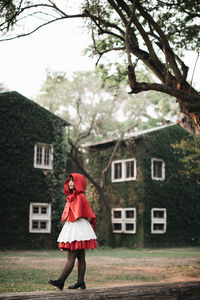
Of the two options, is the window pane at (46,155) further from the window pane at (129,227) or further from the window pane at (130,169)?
the window pane at (129,227)

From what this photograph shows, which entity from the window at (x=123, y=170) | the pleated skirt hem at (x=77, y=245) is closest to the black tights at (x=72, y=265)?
the pleated skirt hem at (x=77, y=245)

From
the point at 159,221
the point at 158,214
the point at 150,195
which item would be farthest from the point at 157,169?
the point at 159,221

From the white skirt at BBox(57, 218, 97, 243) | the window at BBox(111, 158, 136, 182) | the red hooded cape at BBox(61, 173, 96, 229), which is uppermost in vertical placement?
the window at BBox(111, 158, 136, 182)

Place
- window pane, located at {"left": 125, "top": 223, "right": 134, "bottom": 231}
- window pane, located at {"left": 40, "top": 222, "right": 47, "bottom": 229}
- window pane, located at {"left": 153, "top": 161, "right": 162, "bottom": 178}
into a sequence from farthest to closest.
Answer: window pane, located at {"left": 153, "top": 161, "right": 162, "bottom": 178}, window pane, located at {"left": 125, "top": 223, "right": 134, "bottom": 231}, window pane, located at {"left": 40, "top": 222, "right": 47, "bottom": 229}

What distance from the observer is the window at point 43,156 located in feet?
70.3

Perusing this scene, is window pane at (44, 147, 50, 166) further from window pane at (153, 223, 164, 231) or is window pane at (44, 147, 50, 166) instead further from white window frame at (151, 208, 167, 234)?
window pane at (153, 223, 164, 231)

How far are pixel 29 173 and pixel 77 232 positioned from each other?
15196 mm

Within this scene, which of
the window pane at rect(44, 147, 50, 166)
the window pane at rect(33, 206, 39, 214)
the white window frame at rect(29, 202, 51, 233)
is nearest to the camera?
the white window frame at rect(29, 202, 51, 233)

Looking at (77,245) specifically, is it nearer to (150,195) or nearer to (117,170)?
(150,195)

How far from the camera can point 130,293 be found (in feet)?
17.4

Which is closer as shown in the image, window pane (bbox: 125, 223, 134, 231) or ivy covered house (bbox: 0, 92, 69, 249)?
ivy covered house (bbox: 0, 92, 69, 249)

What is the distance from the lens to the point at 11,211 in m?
20.0

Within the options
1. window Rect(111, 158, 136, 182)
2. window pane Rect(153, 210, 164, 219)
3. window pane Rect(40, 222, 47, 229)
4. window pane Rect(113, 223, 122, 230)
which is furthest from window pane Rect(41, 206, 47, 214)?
window pane Rect(153, 210, 164, 219)

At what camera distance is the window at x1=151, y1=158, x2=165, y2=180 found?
2469 cm
